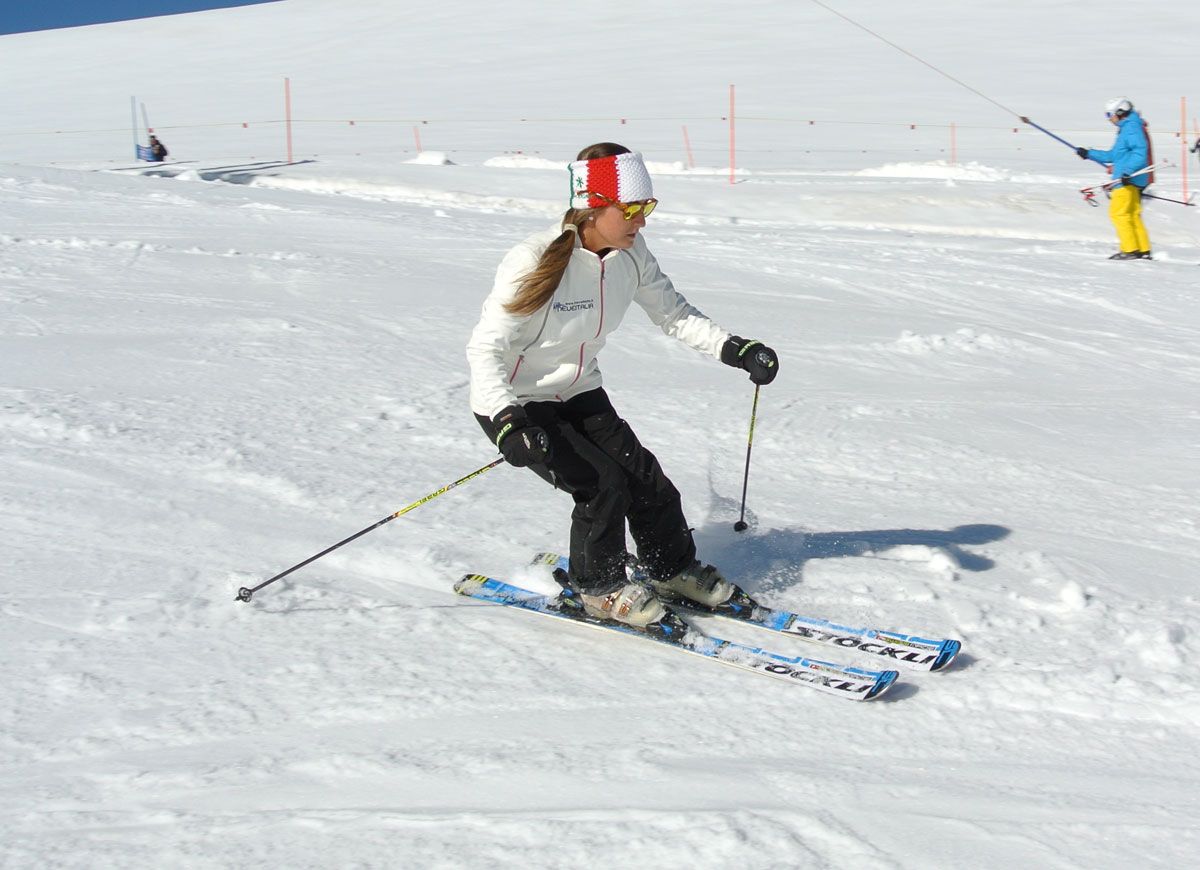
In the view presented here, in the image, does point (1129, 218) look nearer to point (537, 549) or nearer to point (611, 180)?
point (537, 549)

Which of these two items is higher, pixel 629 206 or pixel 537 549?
pixel 629 206

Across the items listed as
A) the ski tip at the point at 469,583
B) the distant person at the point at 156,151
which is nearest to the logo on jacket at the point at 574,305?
the ski tip at the point at 469,583

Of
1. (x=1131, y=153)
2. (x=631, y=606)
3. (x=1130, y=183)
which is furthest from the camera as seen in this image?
(x=1131, y=153)

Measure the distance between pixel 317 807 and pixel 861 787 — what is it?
3.89ft

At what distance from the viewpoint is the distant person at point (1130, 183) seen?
1130cm

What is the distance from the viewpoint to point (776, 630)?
11.7 ft

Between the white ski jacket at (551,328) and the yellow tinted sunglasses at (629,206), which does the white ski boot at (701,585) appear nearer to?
the white ski jacket at (551,328)

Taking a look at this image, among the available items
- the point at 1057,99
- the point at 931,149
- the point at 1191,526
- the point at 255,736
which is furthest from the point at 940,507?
the point at 1057,99

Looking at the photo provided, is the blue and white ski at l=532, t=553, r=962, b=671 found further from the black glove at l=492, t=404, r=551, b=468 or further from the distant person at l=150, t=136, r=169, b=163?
the distant person at l=150, t=136, r=169, b=163

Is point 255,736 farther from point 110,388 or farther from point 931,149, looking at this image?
point 931,149

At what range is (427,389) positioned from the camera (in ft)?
19.7

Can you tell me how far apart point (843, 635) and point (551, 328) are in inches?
49.8

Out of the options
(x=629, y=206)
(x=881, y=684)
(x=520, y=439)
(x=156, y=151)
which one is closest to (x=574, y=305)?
(x=629, y=206)

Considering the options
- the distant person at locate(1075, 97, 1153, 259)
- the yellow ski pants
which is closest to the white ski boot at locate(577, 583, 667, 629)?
the distant person at locate(1075, 97, 1153, 259)
